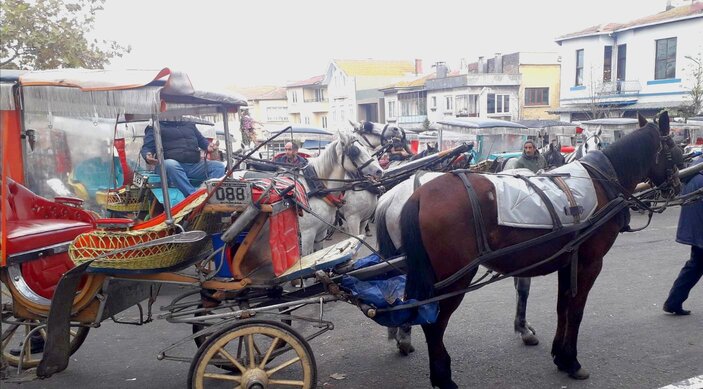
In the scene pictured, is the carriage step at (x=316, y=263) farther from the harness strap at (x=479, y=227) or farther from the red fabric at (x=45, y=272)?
the red fabric at (x=45, y=272)

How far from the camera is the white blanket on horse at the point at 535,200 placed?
12.9ft

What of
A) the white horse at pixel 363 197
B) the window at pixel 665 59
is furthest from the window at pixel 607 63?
the white horse at pixel 363 197

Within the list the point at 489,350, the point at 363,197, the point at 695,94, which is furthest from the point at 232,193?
the point at 695,94

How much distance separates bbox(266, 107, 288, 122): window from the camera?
60.2 metres

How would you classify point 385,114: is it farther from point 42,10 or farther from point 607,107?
point 42,10

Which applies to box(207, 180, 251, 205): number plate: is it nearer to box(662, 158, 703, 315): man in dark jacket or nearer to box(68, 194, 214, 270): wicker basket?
box(68, 194, 214, 270): wicker basket

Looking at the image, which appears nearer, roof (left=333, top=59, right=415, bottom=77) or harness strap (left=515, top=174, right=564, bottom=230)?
harness strap (left=515, top=174, right=564, bottom=230)

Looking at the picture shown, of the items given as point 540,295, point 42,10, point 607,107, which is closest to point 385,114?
point 607,107

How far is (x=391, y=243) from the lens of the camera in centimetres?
461

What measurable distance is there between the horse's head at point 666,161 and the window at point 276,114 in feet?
187

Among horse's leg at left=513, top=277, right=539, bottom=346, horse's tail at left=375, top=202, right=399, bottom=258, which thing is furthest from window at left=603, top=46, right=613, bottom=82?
horse's tail at left=375, top=202, right=399, bottom=258

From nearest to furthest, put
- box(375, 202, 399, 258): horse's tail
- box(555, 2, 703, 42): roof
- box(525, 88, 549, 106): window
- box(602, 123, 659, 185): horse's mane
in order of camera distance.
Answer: box(602, 123, 659, 185): horse's mane < box(375, 202, 399, 258): horse's tail < box(555, 2, 703, 42): roof < box(525, 88, 549, 106): window

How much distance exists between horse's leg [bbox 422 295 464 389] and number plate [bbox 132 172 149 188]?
171 inches

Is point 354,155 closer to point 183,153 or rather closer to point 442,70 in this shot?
point 183,153
